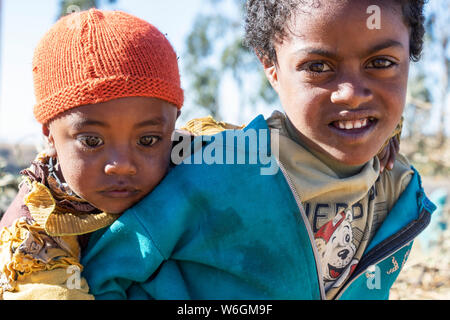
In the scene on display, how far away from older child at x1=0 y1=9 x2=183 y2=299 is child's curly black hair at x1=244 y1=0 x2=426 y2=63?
473 mm

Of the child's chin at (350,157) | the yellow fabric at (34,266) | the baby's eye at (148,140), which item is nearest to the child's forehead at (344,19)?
the child's chin at (350,157)

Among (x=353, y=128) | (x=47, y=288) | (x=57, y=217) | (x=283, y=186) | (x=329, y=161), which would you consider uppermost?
(x=353, y=128)

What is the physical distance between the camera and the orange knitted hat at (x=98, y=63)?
1551 millimetres

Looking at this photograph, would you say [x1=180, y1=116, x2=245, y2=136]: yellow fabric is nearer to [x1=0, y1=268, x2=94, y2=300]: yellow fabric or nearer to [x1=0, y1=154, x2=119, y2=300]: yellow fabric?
[x1=0, y1=154, x2=119, y2=300]: yellow fabric

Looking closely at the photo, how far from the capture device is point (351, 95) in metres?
1.61

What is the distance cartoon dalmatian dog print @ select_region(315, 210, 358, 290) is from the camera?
185 centimetres

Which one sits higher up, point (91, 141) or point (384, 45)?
point (384, 45)

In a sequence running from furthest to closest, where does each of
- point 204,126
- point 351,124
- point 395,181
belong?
1. point 395,181
2. point 204,126
3. point 351,124

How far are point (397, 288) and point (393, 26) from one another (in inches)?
106

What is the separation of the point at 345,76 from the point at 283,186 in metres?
0.46

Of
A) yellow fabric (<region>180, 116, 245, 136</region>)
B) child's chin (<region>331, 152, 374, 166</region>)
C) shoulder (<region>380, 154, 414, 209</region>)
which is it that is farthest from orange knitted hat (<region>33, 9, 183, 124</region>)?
shoulder (<region>380, 154, 414, 209</region>)

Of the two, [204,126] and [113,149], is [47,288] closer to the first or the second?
[113,149]

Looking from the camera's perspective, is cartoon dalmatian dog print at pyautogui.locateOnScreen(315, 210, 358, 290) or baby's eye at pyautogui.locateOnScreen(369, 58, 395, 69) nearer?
baby's eye at pyautogui.locateOnScreen(369, 58, 395, 69)

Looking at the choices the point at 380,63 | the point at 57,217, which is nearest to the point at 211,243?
the point at 57,217
